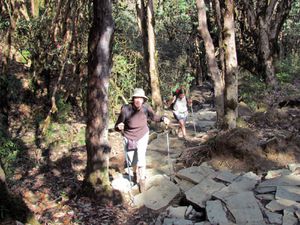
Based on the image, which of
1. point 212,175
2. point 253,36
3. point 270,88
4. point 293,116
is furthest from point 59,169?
point 253,36

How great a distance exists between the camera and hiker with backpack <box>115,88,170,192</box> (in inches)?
303

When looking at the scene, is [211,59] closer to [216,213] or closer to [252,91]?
[216,213]

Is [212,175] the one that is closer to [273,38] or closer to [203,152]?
[203,152]

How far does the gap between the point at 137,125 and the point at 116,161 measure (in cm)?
306

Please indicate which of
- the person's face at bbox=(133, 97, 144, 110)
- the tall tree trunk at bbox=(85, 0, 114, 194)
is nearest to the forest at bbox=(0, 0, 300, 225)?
the tall tree trunk at bbox=(85, 0, 114, 194)

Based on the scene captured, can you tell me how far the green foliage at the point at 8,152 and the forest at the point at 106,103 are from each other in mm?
55

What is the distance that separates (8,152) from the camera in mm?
12523

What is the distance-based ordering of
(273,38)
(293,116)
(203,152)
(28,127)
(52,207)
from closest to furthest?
(52,207)
(203,152)
(293,116)
(28,127)
(273,38)

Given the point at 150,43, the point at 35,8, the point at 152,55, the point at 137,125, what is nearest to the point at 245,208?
the point at 137,125

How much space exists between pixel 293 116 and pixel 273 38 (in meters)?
8.59

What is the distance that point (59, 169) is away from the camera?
11531 mm

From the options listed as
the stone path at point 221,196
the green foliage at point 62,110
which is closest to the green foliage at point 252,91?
the green foliage at point 62,110

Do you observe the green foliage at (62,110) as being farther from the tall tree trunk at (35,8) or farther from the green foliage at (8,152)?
the tall tree trunk at (35,8)

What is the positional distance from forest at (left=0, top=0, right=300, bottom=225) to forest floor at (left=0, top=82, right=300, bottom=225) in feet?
0.10
